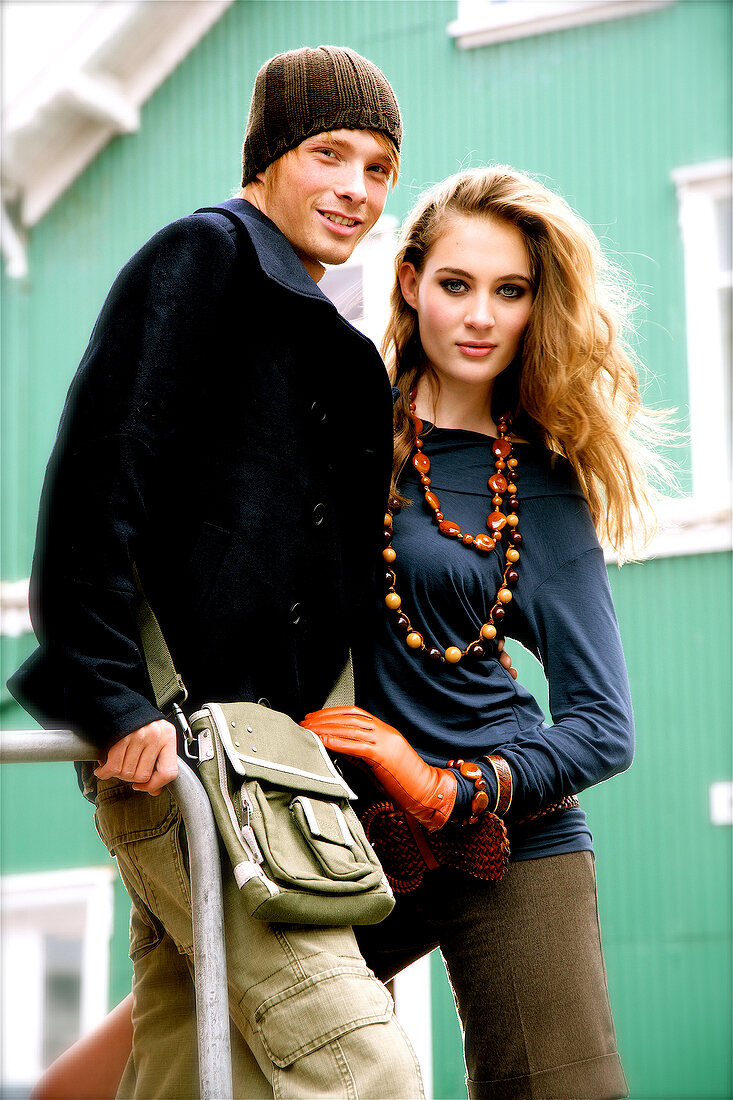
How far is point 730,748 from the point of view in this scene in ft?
21.5

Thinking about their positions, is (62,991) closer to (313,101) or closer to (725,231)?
(725,231)

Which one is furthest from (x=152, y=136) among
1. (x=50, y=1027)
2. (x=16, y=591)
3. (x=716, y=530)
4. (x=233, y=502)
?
(x=233, y=502)

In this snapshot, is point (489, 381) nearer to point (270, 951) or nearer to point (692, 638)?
point (270, 951)

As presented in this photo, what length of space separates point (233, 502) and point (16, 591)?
6.70 meters

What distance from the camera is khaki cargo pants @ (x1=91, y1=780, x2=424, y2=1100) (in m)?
1.67

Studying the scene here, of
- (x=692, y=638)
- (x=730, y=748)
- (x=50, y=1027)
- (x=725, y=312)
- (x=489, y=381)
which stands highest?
(x=725, y=312)

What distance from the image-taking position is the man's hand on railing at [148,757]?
5.65 ft

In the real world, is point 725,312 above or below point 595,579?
above

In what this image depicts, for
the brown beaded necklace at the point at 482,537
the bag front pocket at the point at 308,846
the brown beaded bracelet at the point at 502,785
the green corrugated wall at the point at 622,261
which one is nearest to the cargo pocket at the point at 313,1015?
the bag front pocket at the point at 308,846

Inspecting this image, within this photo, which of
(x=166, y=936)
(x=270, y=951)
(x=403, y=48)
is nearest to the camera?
(x=270, y=951)

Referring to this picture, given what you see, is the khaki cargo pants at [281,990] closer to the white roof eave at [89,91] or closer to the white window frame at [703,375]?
the white window frame at [703,375]

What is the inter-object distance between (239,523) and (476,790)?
61 cm

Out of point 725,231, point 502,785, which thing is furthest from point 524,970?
point 725,231

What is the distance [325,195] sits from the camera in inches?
84.6
